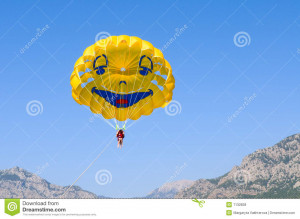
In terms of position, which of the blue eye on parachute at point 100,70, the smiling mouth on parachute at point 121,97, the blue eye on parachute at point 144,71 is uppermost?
the blue eye on parachute at point 100,70

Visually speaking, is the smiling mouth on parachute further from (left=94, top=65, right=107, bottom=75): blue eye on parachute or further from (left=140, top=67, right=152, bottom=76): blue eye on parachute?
(left=94, top=65, right=107, bottom=75): blue eye on parachute

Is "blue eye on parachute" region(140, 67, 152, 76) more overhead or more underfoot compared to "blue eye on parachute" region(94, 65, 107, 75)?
more underfoot

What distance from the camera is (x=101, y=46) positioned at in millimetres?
41781

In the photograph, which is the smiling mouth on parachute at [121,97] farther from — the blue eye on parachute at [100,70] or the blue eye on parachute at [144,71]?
the blue eye on parachute at [100,70]

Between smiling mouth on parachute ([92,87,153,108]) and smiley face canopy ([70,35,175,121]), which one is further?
smiling mouth on parachute ([92,87,153,108])

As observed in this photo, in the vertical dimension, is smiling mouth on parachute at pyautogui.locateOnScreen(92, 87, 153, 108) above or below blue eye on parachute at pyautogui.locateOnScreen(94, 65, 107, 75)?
below

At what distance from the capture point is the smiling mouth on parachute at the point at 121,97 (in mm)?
46844

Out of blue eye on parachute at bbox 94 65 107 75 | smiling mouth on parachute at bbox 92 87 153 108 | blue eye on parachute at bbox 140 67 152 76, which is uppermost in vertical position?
blue eye on parachute at bbox 94 65 107 75

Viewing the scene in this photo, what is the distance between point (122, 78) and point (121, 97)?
7.17ft

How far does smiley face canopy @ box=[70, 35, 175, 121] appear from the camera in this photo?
42.3 metres

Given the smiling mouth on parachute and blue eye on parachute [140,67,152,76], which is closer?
blue eye on parachute [140,67,152,76]
